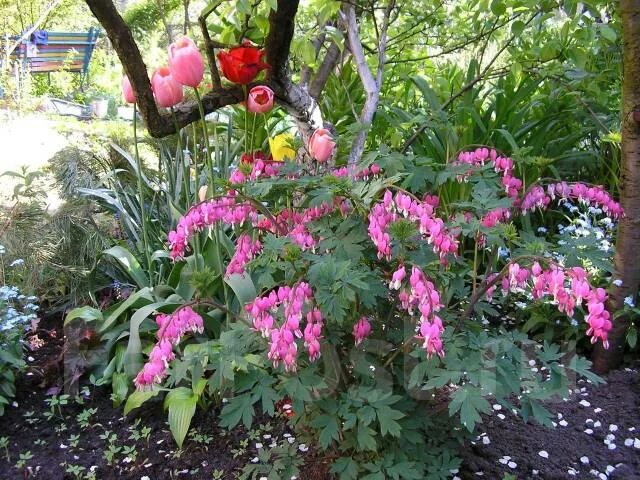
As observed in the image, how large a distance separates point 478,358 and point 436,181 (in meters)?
0.47

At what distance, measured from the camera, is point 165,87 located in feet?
5.58

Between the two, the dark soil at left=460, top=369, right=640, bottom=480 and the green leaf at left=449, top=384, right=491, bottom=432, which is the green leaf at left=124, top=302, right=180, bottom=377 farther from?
the green leaf at left=449, top=384, right=491, bottom=432

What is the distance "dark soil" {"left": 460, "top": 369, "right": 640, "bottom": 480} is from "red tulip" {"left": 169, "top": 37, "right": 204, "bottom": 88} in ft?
4.31

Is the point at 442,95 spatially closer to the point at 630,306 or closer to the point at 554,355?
the point at 630,306

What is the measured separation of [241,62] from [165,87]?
0.73ft

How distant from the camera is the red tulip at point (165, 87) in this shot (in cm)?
170

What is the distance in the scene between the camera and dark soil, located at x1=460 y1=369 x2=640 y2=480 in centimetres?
174

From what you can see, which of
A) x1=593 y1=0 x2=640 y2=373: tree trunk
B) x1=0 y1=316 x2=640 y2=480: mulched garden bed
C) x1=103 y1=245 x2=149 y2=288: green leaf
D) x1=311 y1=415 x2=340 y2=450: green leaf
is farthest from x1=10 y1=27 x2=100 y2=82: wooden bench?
x1=311 y1=415 x2=340 y2=450: green leaf

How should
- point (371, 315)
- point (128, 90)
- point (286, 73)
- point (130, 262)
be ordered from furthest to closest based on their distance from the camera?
point (130, 262)
point (286, 73)
point (128, 90)
point (371, 315)

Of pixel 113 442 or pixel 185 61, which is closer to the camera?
pixel 185 61

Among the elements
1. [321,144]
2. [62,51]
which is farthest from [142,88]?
[62,51]

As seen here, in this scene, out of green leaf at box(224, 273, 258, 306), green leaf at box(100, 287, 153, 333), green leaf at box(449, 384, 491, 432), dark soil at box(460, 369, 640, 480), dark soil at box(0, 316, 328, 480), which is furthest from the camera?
green leaf at box(100, 287, 153, 333)

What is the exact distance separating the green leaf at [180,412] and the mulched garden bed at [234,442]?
8 centimetres

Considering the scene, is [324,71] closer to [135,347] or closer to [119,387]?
[135,347]
